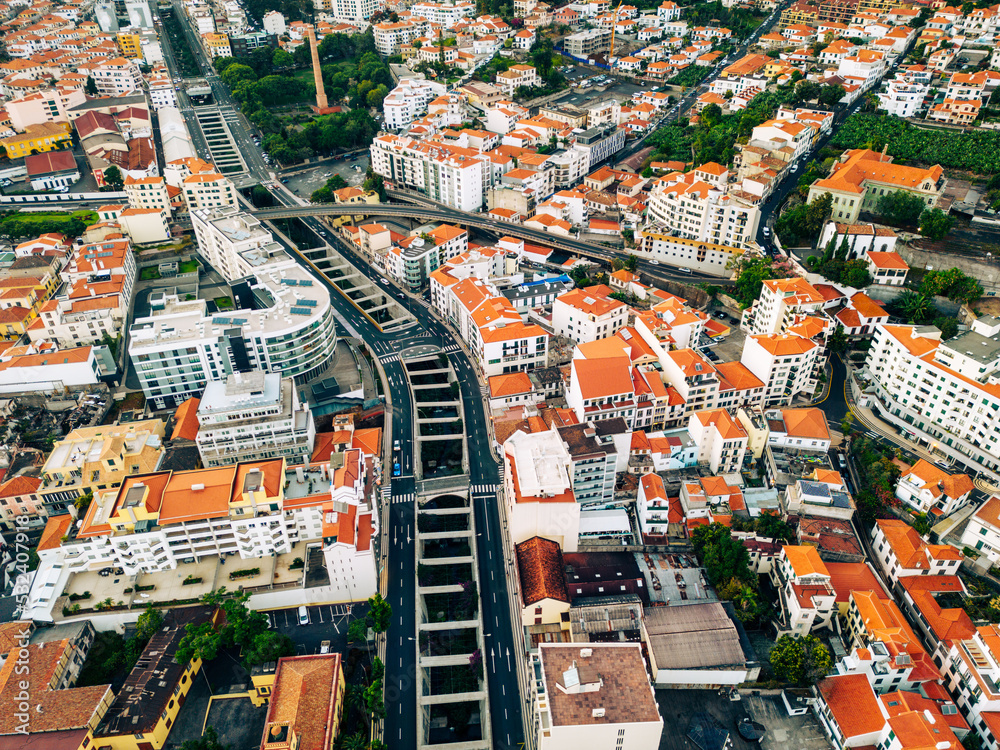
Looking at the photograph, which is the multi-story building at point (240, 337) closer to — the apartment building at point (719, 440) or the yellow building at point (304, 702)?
the yellow building at point (304, 702)

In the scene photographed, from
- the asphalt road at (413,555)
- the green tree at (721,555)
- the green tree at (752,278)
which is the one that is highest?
the green tree at (752,278)

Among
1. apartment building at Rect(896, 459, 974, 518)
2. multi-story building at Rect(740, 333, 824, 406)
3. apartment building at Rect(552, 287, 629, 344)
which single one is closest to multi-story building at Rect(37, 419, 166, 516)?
apartment building at Rect(552, 287, 629, 344)

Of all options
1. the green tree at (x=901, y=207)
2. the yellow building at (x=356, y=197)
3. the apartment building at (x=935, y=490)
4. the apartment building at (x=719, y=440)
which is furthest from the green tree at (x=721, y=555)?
the yellow building at (x=356, y=197)

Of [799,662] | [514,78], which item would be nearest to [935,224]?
[799,662]

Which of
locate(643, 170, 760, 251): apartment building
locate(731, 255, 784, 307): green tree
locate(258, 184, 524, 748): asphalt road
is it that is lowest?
locate(258, 184, 524, 748): asphalt road

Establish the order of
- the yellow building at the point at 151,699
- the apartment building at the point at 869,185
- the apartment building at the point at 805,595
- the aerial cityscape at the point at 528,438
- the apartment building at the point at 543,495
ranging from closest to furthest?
the yellow building at the point at 151,699, the aerial cityscape at the point at 528,438, the apartment building at the point at 805,595, the apartment building at the point at 543,495, the apartment building at the point at 869,185

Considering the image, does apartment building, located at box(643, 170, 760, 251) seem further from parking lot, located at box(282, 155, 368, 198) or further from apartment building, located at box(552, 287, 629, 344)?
parking lot, located at box(282, 155, 368, 198)

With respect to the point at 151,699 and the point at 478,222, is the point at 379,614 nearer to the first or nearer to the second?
the point at 151,699
